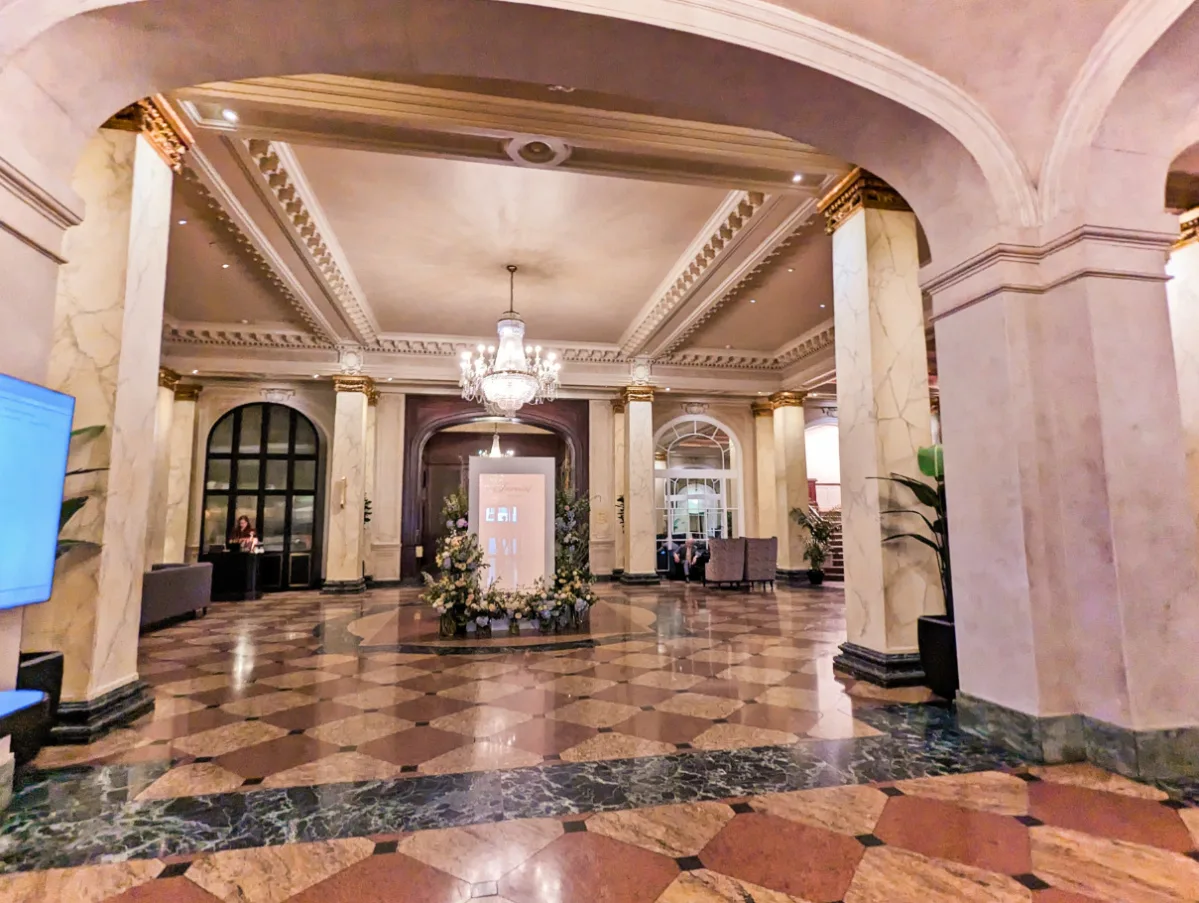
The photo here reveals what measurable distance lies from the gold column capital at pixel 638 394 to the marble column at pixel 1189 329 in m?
7.99

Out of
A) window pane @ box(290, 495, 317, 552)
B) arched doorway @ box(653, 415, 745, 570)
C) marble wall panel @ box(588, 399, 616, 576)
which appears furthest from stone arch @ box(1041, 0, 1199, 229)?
window pane @ box(290, 495, 317, 552)

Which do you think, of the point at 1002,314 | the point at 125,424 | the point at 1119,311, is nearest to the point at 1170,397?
the point at 1119,311

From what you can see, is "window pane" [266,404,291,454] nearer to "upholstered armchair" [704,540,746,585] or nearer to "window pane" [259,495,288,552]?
"window pane" [259,495,288,552]

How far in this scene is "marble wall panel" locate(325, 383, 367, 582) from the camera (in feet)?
35.5

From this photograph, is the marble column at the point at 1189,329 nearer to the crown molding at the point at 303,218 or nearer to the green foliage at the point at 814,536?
the green foliage at the point at 814,536

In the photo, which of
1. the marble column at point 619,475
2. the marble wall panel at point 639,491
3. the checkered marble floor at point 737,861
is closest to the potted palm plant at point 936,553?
the checkered marble floor at point 737,861

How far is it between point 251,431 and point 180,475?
1452mm

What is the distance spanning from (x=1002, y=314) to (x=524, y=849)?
10.6ft

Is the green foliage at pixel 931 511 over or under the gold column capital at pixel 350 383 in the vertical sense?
under

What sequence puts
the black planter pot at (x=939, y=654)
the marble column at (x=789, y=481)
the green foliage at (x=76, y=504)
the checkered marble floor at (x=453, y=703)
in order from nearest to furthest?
the checkered marble floor at (x=453, y=703), the green foliage at (x=76, y=504), the black planter pot at (x=939, y=654), the marble column at (x=789, y=481)

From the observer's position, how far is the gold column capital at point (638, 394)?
12.2m

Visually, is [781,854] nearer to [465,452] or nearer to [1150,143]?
[1150,143]

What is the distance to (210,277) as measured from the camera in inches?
325

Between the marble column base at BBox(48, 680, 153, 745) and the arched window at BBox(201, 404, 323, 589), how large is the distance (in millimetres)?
9018
